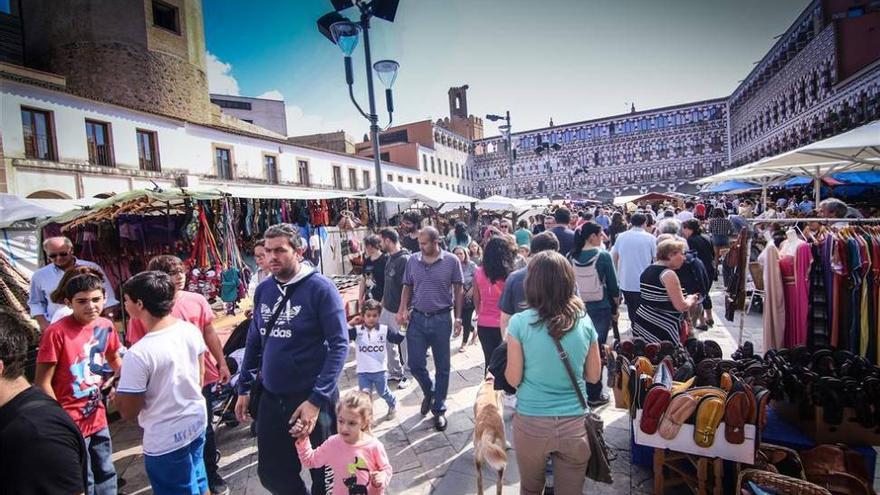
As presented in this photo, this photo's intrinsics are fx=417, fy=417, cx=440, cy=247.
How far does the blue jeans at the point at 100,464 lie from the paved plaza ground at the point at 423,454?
0.60 m

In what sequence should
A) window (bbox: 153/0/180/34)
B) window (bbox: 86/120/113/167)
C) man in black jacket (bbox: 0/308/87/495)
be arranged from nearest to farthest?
man in black jacket (bbox: 0/308/87/495) < window (bbox: 86/120/113/167) < window (bbox: 153/0/180/34)

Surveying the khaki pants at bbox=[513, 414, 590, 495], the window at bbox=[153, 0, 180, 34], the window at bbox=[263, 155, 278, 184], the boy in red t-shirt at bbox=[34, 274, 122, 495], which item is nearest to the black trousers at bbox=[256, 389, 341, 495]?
the boy in red t-shirt at bbox=[34, 274, 122, 495]

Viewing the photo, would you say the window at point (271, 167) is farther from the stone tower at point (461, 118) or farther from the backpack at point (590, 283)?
the stone tower at point (461, 118)

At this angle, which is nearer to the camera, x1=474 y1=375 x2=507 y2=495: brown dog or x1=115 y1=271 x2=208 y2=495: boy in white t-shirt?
x1=115 y1=271 x2=208 y2=495: boy in white t-shirt

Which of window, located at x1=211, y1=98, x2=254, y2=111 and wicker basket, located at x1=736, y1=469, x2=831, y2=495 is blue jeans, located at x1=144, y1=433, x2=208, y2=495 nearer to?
wicker basket, located at x1=736, y1=469, x2=831, y2=495

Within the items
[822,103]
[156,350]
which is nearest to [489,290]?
[156,350]

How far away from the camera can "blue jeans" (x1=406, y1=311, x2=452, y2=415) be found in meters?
3.79

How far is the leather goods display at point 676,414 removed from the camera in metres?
2.43

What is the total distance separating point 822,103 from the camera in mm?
20094

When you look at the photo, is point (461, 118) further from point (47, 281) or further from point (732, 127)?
point (47, 281)

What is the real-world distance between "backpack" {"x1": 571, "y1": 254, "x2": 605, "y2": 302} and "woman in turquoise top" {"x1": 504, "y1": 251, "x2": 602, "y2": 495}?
76.4 inches

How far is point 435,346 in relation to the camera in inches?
151

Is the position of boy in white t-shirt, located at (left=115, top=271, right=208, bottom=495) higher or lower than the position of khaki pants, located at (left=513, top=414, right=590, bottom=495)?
higher

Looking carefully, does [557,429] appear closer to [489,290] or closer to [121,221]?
[489,290]
